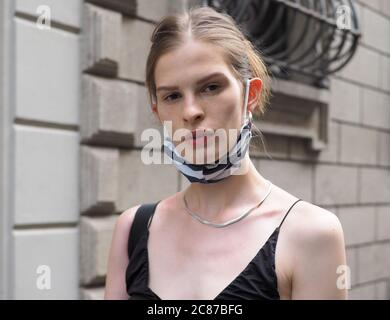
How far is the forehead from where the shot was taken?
5.66ft

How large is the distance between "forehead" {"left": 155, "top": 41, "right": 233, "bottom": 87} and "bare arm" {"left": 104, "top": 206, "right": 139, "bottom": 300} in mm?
499

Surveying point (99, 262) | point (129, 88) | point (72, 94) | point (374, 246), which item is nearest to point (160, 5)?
point (129, 88)

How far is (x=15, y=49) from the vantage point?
141 inches

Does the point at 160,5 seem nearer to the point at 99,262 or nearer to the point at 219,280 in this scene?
the point at 99,262

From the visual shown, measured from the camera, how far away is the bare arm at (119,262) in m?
1.91

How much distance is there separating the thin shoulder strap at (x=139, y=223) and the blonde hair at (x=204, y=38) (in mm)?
364

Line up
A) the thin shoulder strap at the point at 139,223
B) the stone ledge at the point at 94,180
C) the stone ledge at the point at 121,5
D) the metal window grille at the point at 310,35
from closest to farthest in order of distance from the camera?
the thin shoulder strap at the point at 139,223 → the stone ledge at the point at 94,180 → the stone ledge at the point at 121,5 → the metal window grille at the point at 310,35

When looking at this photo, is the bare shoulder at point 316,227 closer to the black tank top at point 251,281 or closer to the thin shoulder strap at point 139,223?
the black tank top at point 251,281

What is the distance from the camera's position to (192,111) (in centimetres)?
170

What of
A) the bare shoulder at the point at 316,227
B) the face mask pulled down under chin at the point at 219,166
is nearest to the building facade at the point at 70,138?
the face mask pulled down under chin at the point at 219,166

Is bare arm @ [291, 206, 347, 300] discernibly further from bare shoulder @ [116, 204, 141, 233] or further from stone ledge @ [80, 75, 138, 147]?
stone ledge @ [80, 75, 138, 147]

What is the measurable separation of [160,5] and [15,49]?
1422 mm

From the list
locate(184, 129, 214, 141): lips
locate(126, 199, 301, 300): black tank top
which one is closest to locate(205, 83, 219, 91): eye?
locate(184, 129, 214, 141): lips

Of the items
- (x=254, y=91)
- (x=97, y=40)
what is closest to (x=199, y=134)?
(x=254, y=91)
